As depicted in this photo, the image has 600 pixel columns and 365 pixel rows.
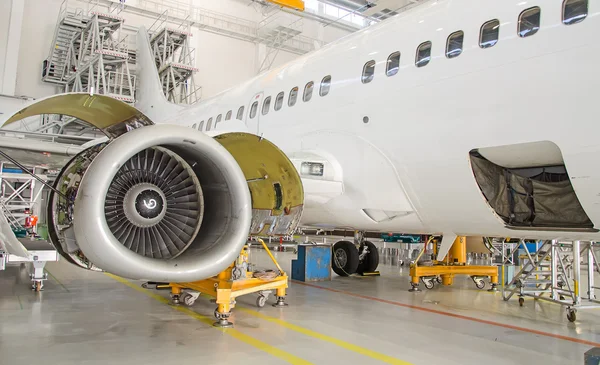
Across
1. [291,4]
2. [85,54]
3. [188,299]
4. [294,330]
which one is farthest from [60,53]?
[294,330]

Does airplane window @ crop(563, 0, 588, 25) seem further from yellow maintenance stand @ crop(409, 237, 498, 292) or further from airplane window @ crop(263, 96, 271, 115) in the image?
yellow maintenance stand @ crop(409, 237, 498, 292)

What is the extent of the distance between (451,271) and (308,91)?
5.12 metres

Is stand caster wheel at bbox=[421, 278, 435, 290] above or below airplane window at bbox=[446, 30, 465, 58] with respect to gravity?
below

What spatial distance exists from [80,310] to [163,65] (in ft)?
50.4

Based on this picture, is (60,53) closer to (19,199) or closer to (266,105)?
(19,199)

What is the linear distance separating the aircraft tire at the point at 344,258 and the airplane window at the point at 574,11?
7.84 metres

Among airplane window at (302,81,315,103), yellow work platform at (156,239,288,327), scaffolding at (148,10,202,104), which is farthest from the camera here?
scaffolding at (148,10,202,104)

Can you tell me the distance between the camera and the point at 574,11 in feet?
11.9

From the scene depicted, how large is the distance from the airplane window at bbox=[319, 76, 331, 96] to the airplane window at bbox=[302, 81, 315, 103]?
0.72 feet

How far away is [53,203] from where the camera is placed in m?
4.18

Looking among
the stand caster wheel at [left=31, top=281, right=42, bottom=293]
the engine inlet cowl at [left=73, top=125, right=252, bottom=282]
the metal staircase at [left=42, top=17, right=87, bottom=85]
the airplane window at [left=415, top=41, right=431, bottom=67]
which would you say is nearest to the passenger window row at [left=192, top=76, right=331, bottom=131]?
the airplane window at [left=415, top=41, right=431, bottom=67]

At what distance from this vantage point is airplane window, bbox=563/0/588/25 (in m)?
3.56

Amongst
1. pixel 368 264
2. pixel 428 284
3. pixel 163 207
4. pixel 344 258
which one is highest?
pixel 163 207

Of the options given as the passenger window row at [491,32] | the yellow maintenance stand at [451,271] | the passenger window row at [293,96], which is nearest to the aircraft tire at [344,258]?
the yellow maintenance stand at [451,271]
